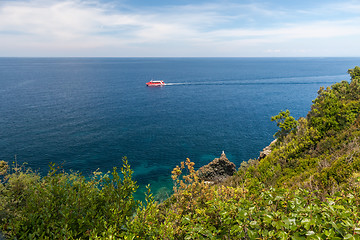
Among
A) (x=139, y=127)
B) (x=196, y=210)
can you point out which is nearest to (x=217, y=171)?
(x=196, y=210)

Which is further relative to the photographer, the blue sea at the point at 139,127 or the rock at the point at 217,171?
the blue sea at the point at 139,127

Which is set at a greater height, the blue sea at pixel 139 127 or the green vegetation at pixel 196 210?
the green vegetation at pixel 196 210

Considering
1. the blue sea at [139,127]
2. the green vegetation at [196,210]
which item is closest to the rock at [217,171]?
the blue sea at [139,127]

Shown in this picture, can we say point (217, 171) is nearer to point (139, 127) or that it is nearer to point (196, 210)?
point (196, 210)

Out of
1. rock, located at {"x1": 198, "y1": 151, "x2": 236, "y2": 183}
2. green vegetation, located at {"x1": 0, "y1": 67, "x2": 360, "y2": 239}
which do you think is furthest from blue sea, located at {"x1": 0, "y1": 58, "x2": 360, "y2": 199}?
green vegetation, located at {"x1": 0, "y1": 67, "x2": 360, "y2": 239}

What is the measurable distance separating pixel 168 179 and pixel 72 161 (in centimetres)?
2582

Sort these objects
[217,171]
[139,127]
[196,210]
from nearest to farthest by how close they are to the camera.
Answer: [196,210] < [217,171] < [139,127]

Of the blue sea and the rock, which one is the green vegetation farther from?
the blue sea

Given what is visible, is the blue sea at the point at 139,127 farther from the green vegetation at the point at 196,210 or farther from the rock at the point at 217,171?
the green vegetation at the point at 196,210

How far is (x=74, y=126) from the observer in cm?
7650

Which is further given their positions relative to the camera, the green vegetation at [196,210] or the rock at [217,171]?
the rock at [217,171]

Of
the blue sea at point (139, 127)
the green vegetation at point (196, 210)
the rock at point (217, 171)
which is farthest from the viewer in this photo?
the blue sea at point (139, 127)

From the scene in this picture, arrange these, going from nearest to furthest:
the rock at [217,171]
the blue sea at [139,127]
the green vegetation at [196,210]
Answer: the green vegetation at [196,210], the rock at [217,171], the blue sea at [139,127]

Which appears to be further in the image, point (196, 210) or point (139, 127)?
point (139, 127)
